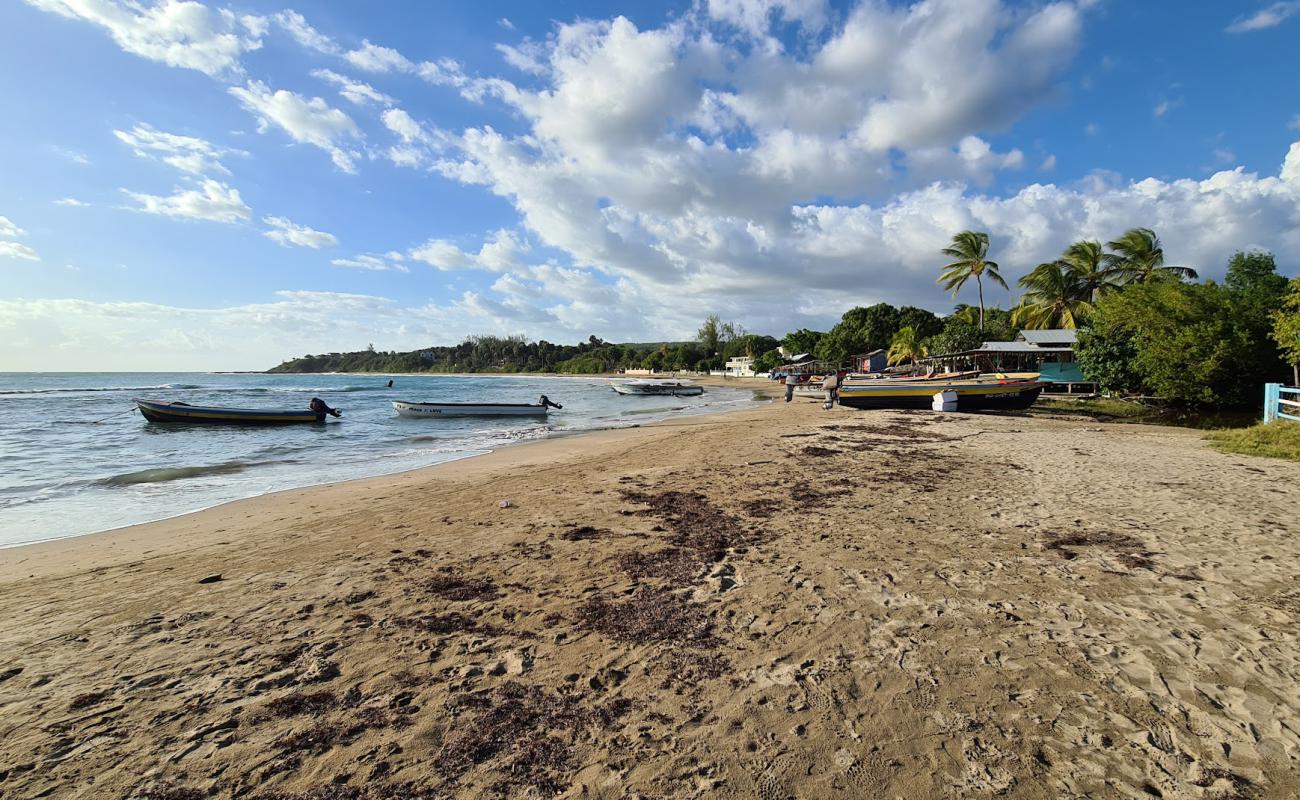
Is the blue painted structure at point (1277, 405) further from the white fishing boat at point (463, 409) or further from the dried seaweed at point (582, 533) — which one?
the white fishing boat at point (463, 409)

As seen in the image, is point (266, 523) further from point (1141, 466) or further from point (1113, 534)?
point (1141, 466)

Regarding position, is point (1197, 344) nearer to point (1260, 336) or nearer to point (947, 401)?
point (1260, 336)

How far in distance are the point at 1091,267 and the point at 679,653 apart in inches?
1659

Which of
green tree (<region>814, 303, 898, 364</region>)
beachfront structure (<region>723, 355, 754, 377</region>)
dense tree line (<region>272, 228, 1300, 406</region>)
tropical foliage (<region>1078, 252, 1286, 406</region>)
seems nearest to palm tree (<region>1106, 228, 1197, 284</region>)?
dense tree line (<region>272, 228, 1300, 406</region>)

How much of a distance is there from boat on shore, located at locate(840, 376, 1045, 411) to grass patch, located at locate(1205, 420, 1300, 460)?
7.70m

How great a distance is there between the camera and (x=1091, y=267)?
33031 mm

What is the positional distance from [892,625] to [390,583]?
431 cm

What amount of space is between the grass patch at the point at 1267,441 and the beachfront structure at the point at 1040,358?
48.2ft

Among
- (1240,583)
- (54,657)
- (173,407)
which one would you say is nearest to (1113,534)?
(1240,583)

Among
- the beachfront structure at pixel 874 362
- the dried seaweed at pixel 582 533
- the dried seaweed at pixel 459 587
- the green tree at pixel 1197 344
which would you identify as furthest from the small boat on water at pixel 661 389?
the dried seaweed at pixel 459 587

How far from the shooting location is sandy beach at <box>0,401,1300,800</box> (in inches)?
97.4

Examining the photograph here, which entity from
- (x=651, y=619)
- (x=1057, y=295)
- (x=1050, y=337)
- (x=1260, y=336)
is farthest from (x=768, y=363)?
(x=651, y=619)

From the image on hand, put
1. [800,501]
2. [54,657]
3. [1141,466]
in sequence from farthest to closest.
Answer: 1. [1141,466]
2. [800,501]
3. [54,657]

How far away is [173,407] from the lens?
22297 millimetres
